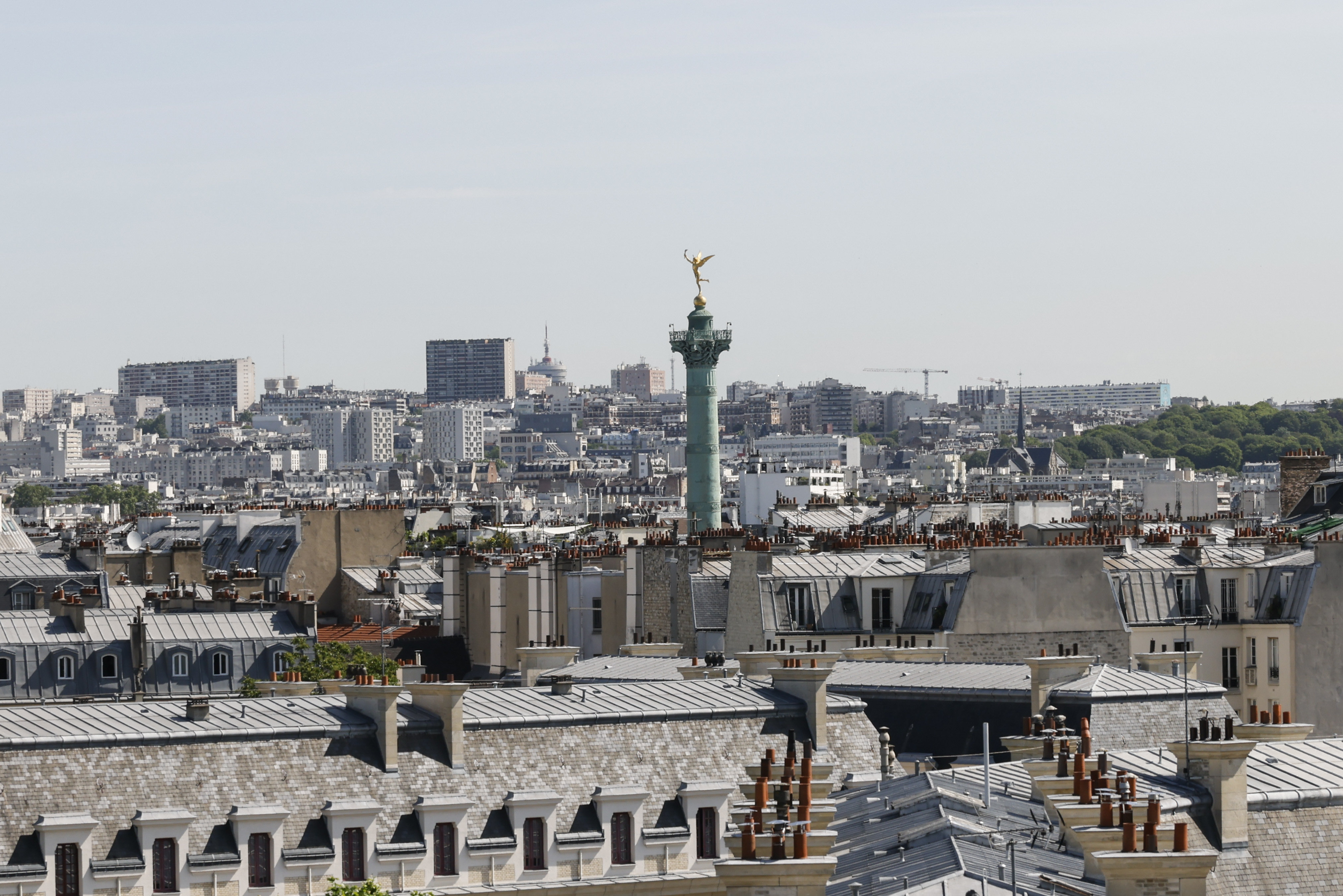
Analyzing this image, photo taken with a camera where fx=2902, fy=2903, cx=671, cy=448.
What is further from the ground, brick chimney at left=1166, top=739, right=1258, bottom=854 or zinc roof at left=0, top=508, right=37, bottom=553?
brick chimney at left=1166, top=739, right=1258, bottom=854

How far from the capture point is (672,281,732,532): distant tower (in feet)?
323

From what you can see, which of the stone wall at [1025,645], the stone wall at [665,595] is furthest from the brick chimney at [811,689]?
the stone wall at [665,595]

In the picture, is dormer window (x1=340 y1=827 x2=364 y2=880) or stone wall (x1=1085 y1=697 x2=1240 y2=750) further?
stone wall (x1=1085 y1=697 x2=1240 y2=750)

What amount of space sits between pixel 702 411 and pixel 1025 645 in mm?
Result: 57788

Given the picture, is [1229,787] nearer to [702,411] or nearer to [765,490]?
[702,411]

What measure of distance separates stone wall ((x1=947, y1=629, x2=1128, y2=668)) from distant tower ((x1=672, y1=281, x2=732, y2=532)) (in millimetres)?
46693

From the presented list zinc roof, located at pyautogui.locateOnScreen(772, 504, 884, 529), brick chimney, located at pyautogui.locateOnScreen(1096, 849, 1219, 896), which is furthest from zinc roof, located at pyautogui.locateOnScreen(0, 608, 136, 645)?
brick chimney, located at pyautogui.locateOnScreen(1096, 849, 1219, 896)

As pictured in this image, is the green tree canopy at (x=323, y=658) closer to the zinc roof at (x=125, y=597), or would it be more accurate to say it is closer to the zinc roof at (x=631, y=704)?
the zinc roof at (x=125, y=597)

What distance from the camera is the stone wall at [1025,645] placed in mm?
46000

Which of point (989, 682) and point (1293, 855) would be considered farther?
point (989, 682)

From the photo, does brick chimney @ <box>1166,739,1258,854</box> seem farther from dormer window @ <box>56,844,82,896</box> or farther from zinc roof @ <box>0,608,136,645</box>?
zinc roof @ <box>0,608,136,645</box>

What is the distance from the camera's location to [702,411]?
103625 millimetres

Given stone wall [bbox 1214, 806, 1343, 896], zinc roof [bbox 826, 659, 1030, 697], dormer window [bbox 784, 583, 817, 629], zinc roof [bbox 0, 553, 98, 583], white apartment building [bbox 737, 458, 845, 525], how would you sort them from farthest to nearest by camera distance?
white apartment building [bbox 737, 458, 845, 525] → zinc roof [bbox 0, 553, 98, 583] → dormer window [bbox 784, 583, 817, 629] → zinc roof [bbox 826, 659, 1030, 697] → stone wall [bbox 1214, 806, 1343, 896]

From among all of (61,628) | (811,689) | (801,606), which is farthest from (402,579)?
(811,689)
